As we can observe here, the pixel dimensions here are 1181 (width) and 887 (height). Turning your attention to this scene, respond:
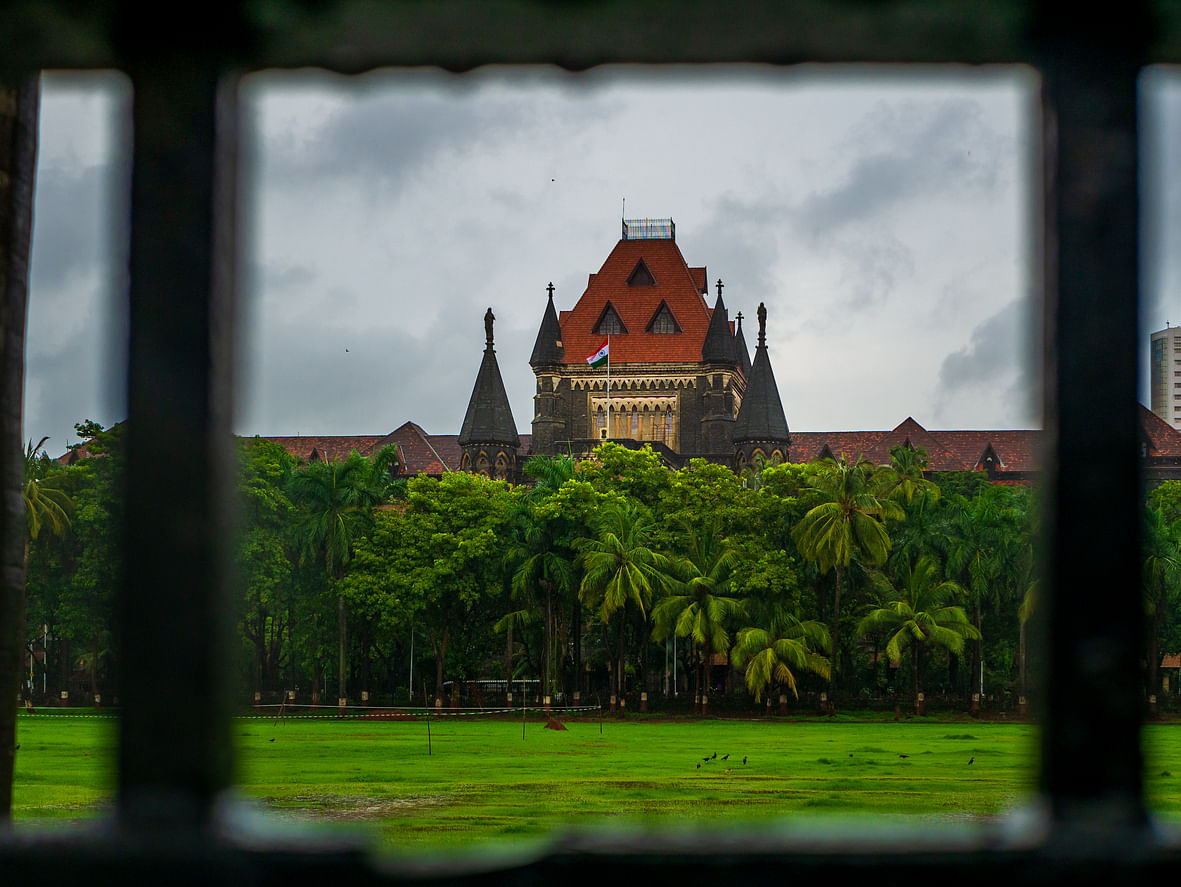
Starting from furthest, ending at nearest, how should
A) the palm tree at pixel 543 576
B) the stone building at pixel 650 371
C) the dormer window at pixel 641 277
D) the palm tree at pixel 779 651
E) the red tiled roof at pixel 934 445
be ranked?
the red tiled roof at pixel 934 445 → the dormer window at pixel 641 277 → the stone building at pixel 650 371 → the palm tree at pixel 543 576 → the palm tree at pixel 779 651

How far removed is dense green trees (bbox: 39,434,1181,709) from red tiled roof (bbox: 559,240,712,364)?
29430 mm

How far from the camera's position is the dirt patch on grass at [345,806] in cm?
1420

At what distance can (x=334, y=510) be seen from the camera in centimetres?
4353

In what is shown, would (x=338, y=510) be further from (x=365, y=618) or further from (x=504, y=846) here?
(x=504, y=846)

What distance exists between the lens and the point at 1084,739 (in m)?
1.49

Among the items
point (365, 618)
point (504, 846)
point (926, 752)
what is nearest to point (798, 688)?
point (365, 618)

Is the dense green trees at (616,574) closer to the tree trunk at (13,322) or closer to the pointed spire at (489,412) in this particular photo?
the pointed spire at (489,412)

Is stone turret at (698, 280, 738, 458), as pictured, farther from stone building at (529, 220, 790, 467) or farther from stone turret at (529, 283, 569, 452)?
stone turret at (529, 283, 569, 452)

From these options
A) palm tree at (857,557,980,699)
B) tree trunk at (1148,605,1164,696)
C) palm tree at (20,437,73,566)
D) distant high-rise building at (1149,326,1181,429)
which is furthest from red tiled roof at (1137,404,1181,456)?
distant high-rise building at (1149,326,1181,429)

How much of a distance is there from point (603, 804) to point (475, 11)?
47.6 ft

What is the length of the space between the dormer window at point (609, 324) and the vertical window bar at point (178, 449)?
250ft

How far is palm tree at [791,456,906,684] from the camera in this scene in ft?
127

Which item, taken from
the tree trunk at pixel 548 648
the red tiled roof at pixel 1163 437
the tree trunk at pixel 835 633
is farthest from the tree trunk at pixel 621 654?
the red tiled roof at pixel 1163 437

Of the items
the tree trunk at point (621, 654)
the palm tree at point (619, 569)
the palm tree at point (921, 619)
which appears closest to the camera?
the palm tree at point (921, 619)
